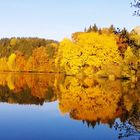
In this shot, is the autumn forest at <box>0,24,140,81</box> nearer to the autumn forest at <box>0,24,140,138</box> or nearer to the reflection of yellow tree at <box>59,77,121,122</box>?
the autumn forest at <box>0,24,140,138</box>

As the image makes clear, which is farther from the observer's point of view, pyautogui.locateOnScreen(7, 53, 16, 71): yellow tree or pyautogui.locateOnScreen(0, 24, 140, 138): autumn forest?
pyautogui.locateOnScreen(7, 53, 16, 71): yellow tree

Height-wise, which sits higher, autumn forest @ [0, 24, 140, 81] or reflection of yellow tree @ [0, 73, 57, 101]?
autumn forest @ [0, 24, 140, 81]

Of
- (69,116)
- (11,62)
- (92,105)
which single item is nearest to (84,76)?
(92,105)

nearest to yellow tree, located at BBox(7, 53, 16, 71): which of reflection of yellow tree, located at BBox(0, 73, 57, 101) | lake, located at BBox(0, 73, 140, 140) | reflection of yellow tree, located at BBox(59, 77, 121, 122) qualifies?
reflection of yellow tree, located at BBox(0, 73, 57, 101)

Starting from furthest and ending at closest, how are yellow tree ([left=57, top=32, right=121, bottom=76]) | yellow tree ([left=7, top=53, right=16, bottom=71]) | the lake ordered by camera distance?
1. yellow tree ([left=7, top=53, right=16, bottom=71])
2. yellow tree ([left=57, top=32, right=121, bottom=76])
3. the lake

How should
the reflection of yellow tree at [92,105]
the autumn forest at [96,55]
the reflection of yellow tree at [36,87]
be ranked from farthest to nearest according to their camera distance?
the autumn forest at [96,55] < the reflection of yellow tree at [36,87] < the reflection of yellow tree at [92,105]

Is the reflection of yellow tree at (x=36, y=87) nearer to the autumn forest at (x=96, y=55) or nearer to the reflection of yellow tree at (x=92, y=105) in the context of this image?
the reflection of yellow tree at (x=92, y=105)

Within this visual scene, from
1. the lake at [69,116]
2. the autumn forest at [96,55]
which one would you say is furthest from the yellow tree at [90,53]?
the lake at [69,116]

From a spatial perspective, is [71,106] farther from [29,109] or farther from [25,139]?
[25,139]

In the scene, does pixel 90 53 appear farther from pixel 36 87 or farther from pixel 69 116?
pixel 69 116

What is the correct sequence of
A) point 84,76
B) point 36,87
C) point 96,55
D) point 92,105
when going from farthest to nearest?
point 84,76 → point 96,55 → point 36,87 → point 92,105

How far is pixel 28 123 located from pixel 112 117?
5.18m

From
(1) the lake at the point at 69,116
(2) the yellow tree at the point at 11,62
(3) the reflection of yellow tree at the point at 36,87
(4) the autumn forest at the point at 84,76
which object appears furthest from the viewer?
(2) the yellow tree at the point at 11,62

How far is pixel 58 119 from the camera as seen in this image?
23438mm
